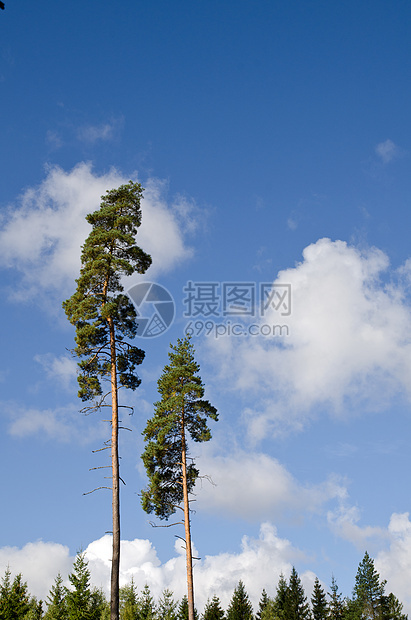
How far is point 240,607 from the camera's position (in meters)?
61.6

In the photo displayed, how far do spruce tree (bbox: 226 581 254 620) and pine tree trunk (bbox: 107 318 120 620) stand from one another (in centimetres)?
4792

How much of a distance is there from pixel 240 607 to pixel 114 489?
50.1m

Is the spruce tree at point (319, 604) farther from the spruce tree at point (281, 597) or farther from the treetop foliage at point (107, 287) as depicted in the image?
the treetop foliage at point (107, 287)

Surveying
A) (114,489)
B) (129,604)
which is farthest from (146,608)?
(114,489)

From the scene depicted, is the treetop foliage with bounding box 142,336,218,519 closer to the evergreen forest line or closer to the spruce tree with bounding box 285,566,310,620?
the evergreen forest line

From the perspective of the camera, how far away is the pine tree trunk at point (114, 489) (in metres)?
18.8

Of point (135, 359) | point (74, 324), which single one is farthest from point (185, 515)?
point (74, 324)

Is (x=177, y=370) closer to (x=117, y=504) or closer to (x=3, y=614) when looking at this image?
(x=117, y=504)

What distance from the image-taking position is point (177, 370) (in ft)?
94.1

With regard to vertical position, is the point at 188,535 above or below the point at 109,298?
below

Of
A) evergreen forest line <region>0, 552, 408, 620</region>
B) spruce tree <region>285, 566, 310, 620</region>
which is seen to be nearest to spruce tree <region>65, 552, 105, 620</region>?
evergreen forest line <region>0, 552, 408, 620</region>

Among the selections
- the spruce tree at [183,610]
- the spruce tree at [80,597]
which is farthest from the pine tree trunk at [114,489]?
the spruce tree at [183,610]

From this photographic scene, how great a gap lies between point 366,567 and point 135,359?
5855 cm

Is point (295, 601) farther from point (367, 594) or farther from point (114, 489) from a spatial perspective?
point (114, 489)
